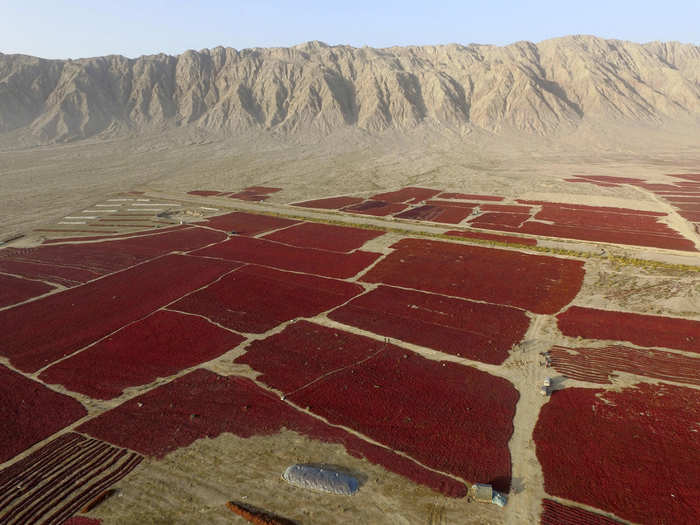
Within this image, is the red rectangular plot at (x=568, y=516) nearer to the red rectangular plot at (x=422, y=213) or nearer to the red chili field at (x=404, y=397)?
the red chili field at (x=404, y=397)

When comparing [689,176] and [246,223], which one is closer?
[246,223]

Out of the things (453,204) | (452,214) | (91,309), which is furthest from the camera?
(453,204)

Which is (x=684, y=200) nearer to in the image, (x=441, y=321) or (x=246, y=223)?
(x=441, y=321)

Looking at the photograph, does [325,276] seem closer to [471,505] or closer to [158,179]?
[471,505]

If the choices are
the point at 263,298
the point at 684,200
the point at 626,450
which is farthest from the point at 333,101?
the point at 626,450

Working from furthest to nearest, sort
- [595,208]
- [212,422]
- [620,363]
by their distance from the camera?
[595,208] < [620,363] < [212,422]

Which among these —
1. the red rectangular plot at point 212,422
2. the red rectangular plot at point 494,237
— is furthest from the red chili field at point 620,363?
the red rectangular plot at point 494,237

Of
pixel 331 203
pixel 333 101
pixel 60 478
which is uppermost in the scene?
pixel 333 101
